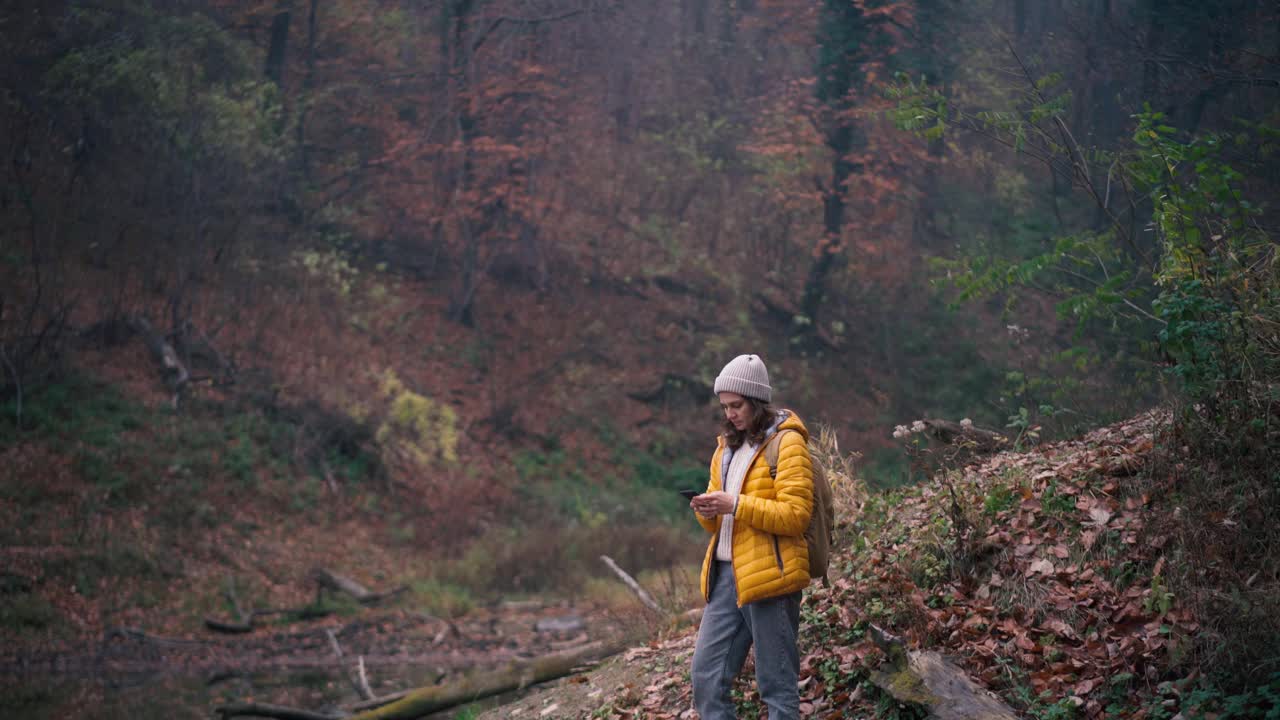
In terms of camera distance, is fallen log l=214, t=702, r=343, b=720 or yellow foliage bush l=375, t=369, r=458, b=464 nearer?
fallen log l=214, t=702, r=343, b=720

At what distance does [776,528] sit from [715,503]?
0.31 metres

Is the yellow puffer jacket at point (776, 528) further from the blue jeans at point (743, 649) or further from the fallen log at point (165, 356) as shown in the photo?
the fallen log at point (165, 356)

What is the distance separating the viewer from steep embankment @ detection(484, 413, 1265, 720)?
4.50 m

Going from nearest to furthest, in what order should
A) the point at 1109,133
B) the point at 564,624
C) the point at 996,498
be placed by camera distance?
1. the point at 996,498
2. the point at 564,624
3. the point at 1109,133

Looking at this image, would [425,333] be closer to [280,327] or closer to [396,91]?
[280,327]

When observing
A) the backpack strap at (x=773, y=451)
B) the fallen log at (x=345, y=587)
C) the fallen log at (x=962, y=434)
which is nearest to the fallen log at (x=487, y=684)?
the fallen log at (x=962, y=434)

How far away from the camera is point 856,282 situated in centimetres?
2583

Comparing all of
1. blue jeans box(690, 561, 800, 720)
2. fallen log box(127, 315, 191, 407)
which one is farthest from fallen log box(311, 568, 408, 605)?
blue jeans box(690, 561, 800, 720)

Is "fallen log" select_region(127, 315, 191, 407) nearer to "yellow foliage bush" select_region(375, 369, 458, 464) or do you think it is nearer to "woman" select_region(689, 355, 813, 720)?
"yellow foliage bush" select_region(375, 369, 458, 464)

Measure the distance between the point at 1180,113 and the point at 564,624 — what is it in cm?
1479

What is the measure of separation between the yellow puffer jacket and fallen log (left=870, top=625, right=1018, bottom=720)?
3.45ft

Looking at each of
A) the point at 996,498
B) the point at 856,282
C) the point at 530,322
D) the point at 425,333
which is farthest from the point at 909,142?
the point at 996,498

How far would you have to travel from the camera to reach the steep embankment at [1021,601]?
450 cm


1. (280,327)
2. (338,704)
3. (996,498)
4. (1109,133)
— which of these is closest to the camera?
(996,498)
